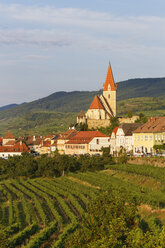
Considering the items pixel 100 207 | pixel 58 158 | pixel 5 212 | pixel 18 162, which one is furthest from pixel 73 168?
pixel 100 207

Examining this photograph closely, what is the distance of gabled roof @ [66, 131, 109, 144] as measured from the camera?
9401 centimetres

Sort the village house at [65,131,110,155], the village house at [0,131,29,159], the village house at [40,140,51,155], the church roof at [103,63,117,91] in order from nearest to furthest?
the village house at [65,131,110,155] < the village house at [0,131,29,159] < the village house at [40,140,51,155] < the church roof at [103,63,117,91]

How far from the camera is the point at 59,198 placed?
186ft

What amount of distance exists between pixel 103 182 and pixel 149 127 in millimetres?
20522

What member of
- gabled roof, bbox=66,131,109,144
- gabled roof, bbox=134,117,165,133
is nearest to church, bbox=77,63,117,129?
gabled roof, bbox=66,131,109,144

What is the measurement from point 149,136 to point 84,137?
69.5ft

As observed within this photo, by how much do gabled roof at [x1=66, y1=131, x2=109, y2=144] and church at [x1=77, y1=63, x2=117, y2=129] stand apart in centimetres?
930

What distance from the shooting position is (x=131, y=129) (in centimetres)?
8806

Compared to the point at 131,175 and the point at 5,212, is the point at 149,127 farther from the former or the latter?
the point at 5,212

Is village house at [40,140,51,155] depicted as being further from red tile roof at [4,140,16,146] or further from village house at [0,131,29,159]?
red tile roof at [4,140,16,146]

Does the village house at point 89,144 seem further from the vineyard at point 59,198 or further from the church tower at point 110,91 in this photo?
the church tower at point 110,91

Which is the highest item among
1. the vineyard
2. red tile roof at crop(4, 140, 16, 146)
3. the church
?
the church

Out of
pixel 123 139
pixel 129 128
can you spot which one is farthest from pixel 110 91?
pixel 123 139

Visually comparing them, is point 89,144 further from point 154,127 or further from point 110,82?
point 110,82
